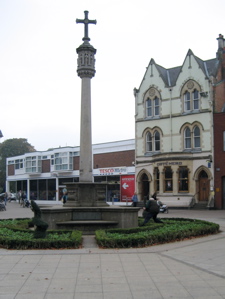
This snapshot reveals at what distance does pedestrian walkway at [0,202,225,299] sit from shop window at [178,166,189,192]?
2513 cm

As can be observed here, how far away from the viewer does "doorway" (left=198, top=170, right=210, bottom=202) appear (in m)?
36.8

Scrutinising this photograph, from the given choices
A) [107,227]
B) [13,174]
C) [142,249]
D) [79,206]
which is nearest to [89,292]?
[142,249]

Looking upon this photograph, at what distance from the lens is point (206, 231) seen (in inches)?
613

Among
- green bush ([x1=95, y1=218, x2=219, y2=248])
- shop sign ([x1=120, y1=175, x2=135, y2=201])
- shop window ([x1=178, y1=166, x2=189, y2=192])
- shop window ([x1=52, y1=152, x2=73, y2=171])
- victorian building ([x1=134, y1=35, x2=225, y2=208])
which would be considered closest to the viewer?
green bush ([x1=95, y1=218, x2=219, y2=248])

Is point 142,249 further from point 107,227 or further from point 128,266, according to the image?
point 107,227

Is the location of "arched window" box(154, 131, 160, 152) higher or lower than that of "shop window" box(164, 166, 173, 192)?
higher

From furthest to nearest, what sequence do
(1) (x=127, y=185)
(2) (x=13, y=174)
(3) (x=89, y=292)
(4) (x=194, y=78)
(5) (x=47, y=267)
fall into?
(2) (x=13, y=174), (1) (x=127, y=185), (4) (x=194, y=78), (5) (x=47, y=267), (3) (x=89, y=292)

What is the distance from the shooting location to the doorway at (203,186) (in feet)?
121

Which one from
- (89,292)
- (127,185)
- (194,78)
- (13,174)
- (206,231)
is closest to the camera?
(89,292)

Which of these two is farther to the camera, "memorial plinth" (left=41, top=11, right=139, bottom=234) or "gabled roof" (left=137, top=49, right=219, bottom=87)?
"gabled roof" (left=137, top=49, right=219, bottom=87)

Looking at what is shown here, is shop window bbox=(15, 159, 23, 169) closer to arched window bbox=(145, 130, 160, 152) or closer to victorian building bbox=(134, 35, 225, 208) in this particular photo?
victorian building bbox=(134, 35, 225, 208)

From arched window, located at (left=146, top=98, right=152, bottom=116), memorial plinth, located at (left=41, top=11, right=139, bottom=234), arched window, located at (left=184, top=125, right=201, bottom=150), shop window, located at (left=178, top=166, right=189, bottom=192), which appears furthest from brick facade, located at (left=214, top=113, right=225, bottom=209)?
memorial plinth, located at (left=41, top=11, right=139, bottom=234)

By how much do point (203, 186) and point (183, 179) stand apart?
77.1 inches

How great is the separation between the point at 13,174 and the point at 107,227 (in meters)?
52.9
